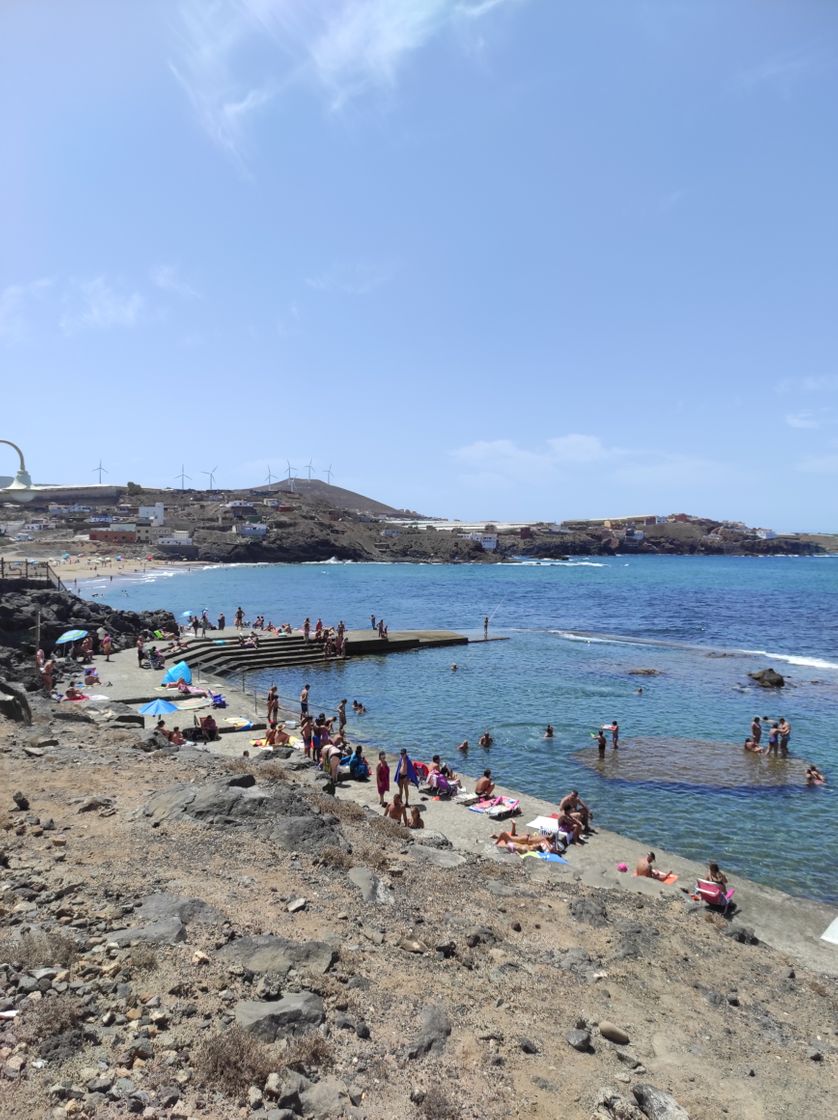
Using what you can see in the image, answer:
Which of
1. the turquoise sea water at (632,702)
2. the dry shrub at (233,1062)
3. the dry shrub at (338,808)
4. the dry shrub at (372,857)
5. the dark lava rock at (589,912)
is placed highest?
the dry shrub at (233,1062)

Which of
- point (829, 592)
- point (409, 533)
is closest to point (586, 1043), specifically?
point (829, 592)

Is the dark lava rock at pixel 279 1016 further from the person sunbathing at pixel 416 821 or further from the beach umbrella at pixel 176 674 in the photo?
the beach umbrella at pixel 176 674

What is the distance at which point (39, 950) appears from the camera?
260 inches

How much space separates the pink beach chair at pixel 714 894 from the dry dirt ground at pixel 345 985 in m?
0.48

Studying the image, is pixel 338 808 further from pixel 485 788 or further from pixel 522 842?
pixel 485 788

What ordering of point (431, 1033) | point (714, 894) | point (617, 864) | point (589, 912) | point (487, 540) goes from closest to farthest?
point (431, 1033)
point (589, 912)
point (714, 894)
point (617, 864)
point (487, 540)

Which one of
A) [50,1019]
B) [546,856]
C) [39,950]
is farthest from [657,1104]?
[546,856]

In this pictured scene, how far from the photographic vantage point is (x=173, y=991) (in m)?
6.40

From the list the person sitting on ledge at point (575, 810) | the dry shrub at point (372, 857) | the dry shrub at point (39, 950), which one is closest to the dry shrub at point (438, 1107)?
the dry shrub at point (39, 950)

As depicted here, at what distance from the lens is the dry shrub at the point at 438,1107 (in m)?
5.50

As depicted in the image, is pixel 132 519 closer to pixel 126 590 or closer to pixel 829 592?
pixel 126 590

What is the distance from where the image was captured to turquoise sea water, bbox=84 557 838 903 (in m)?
17.3

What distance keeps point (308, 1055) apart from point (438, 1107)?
3.71 feet

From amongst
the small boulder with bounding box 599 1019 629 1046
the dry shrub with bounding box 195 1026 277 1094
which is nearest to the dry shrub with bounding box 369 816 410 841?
the small boulder with bounding box 599 1019 629 1046
